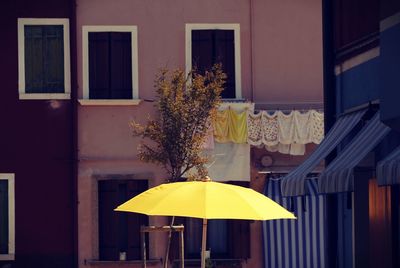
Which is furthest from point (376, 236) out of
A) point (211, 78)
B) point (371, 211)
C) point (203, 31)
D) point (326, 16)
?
point (203, 31)

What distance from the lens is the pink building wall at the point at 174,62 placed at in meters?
23.3

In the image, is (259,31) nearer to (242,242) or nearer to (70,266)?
(242,242)

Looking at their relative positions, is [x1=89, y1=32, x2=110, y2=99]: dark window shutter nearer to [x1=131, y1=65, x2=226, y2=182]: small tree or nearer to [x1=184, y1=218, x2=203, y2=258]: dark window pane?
[x1=131, y1=65, x2=226, y2=182]: small tree

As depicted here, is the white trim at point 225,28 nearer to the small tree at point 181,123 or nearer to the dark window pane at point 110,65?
the dark window pane at point 110,65

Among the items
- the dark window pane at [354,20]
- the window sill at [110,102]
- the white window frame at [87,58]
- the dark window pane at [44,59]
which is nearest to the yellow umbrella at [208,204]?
the dark window pane at [354,20]

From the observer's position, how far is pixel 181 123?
21.2 meters

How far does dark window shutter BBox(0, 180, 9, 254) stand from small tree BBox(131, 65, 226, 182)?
138 inches

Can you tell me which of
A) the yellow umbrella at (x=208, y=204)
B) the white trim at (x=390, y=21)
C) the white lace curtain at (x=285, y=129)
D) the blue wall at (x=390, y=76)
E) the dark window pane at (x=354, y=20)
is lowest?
the yellow umbrella at (x=208, y=204)

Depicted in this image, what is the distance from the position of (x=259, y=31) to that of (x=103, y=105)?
3.67 metres

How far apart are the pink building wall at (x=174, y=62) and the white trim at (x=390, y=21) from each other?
10693 mm

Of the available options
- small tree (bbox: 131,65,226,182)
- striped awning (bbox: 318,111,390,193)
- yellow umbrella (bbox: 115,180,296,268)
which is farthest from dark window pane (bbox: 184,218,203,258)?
yellow umbrella (bbox: 115,180,296,268)

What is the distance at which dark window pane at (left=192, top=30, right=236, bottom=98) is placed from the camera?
922 inches

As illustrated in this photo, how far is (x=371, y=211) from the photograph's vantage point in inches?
582

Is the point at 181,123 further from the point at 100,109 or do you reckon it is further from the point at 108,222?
the point at 108,222
